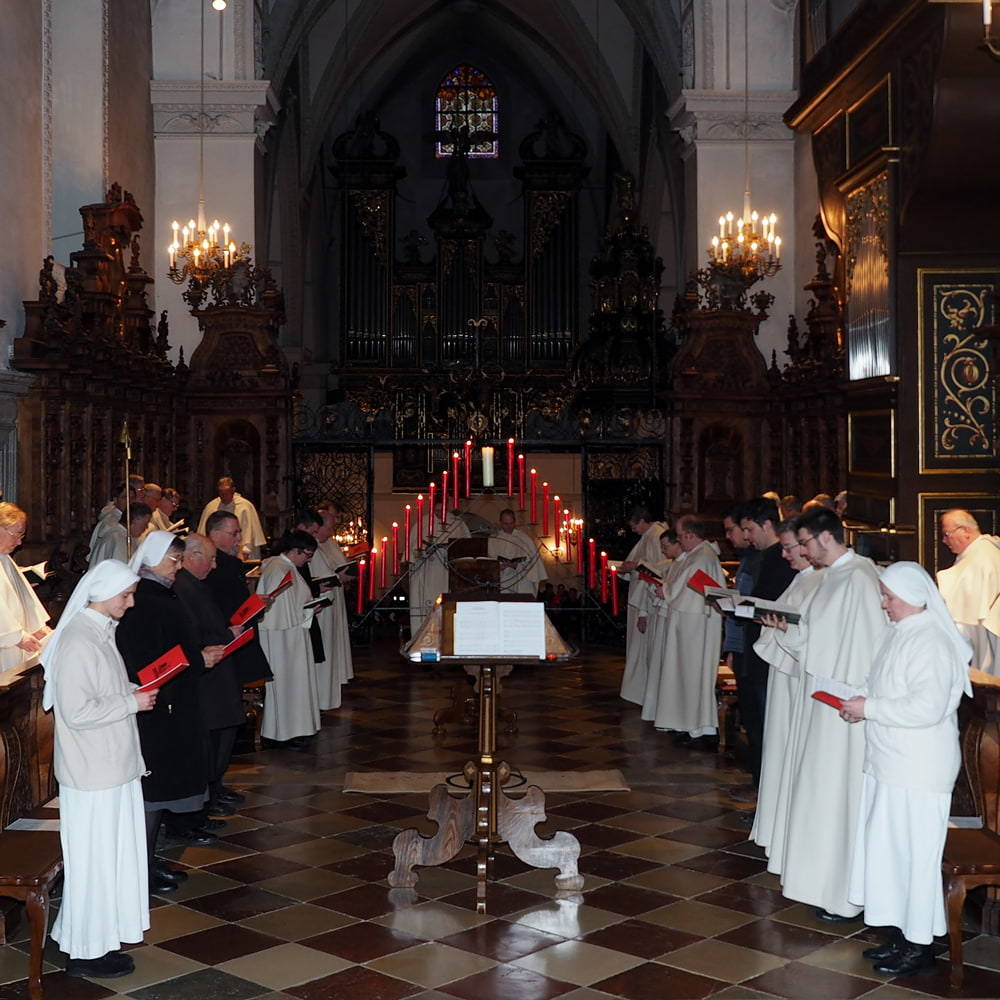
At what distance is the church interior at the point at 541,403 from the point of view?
20.7 ft

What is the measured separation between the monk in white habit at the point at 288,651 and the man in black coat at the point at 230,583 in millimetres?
1473

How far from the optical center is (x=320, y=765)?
976 cm

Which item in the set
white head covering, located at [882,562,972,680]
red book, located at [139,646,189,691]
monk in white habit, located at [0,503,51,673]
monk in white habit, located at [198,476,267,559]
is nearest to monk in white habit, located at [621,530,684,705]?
monk in white habit, located at [198,476,267,559]

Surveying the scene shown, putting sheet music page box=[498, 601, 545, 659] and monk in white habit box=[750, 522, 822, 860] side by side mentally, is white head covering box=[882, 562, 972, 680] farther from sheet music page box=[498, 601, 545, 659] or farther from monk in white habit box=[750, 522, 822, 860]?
sheet music page box=[498, 601, 545, 659]

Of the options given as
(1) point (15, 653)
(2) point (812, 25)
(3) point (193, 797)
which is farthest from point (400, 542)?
(3) point (193, 797)

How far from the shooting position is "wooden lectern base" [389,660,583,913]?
272 inches

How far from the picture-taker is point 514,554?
14.5 metres

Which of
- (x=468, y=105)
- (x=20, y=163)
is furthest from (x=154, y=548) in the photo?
(x=468, y=105)

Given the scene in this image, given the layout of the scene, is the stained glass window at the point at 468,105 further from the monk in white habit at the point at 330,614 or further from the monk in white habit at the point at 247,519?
the monk in white habit at the point at 330,614

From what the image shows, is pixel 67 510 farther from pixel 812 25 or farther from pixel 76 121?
pixel 812 25

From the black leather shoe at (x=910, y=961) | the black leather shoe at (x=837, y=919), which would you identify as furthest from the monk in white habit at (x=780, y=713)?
the black leather shoe at (x=910, y=961)

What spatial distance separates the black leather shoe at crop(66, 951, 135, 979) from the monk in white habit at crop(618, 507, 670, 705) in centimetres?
686

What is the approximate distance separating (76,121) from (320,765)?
798 centimetres

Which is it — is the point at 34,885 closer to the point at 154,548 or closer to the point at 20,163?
the point at 154,548
